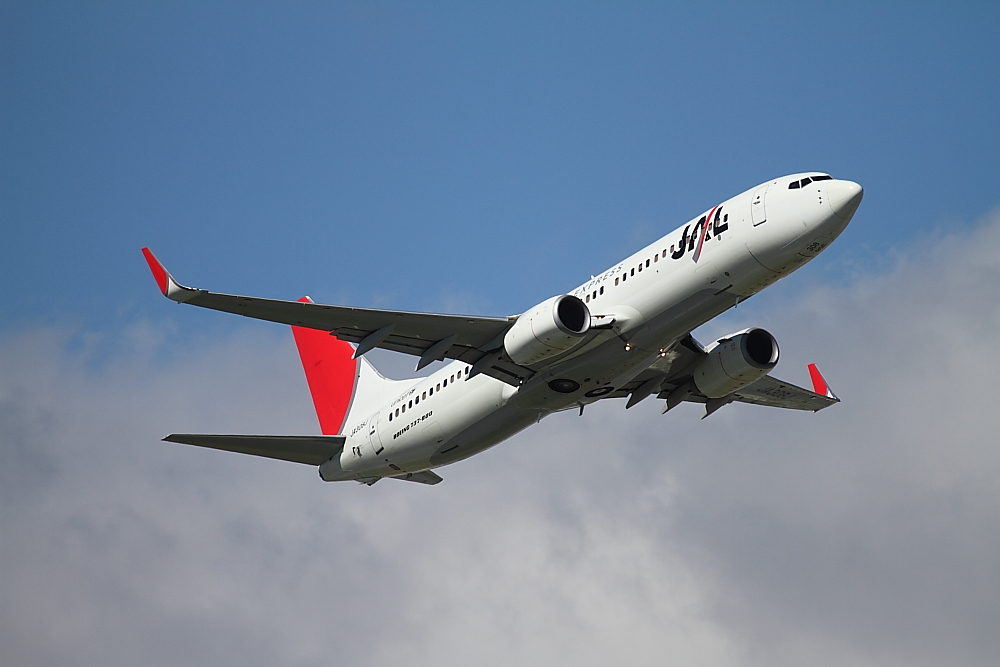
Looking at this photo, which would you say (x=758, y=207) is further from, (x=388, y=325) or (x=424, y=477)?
(x=424, y=477)

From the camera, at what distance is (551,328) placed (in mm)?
31219

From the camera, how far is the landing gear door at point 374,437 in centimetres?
3941

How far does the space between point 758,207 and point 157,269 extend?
55.8 feet

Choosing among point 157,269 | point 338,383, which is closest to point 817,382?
point 338,383

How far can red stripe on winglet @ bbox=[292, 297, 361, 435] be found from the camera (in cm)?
4625

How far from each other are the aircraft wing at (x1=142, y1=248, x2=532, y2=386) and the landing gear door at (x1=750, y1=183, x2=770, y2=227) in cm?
799

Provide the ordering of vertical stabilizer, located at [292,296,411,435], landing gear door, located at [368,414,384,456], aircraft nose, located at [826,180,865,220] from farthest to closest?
1. vertical stabilizer, located at [292,296,411,435]
2. landing gear door, located at [368,414,384,456]
3. aircraft nose, located at [826,180,865,220]

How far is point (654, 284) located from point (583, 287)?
11.0ft

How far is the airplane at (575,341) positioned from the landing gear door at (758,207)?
0.12 feet

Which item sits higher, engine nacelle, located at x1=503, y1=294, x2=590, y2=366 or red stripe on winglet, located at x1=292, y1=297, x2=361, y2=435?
red stripe on winglet, located at x1=292, y1=297, x2=361, y2=435

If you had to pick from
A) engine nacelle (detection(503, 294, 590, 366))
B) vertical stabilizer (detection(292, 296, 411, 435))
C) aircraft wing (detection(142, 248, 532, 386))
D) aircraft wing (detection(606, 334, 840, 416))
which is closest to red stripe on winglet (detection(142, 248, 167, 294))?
aircraft wing (detection(142, 248, 532, 386))

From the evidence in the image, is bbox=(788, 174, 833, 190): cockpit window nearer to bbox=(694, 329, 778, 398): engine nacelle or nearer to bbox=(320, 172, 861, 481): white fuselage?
bbox=(320, 172, 861, 481): white fuselage

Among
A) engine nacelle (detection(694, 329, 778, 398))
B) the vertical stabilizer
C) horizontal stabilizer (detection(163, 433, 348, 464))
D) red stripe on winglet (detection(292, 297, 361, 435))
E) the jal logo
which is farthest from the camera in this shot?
red stripe on winglet (detection(292, 297, 361, 435))

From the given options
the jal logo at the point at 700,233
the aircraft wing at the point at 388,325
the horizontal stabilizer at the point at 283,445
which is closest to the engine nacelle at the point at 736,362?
the jal logo at the point at 700,233
